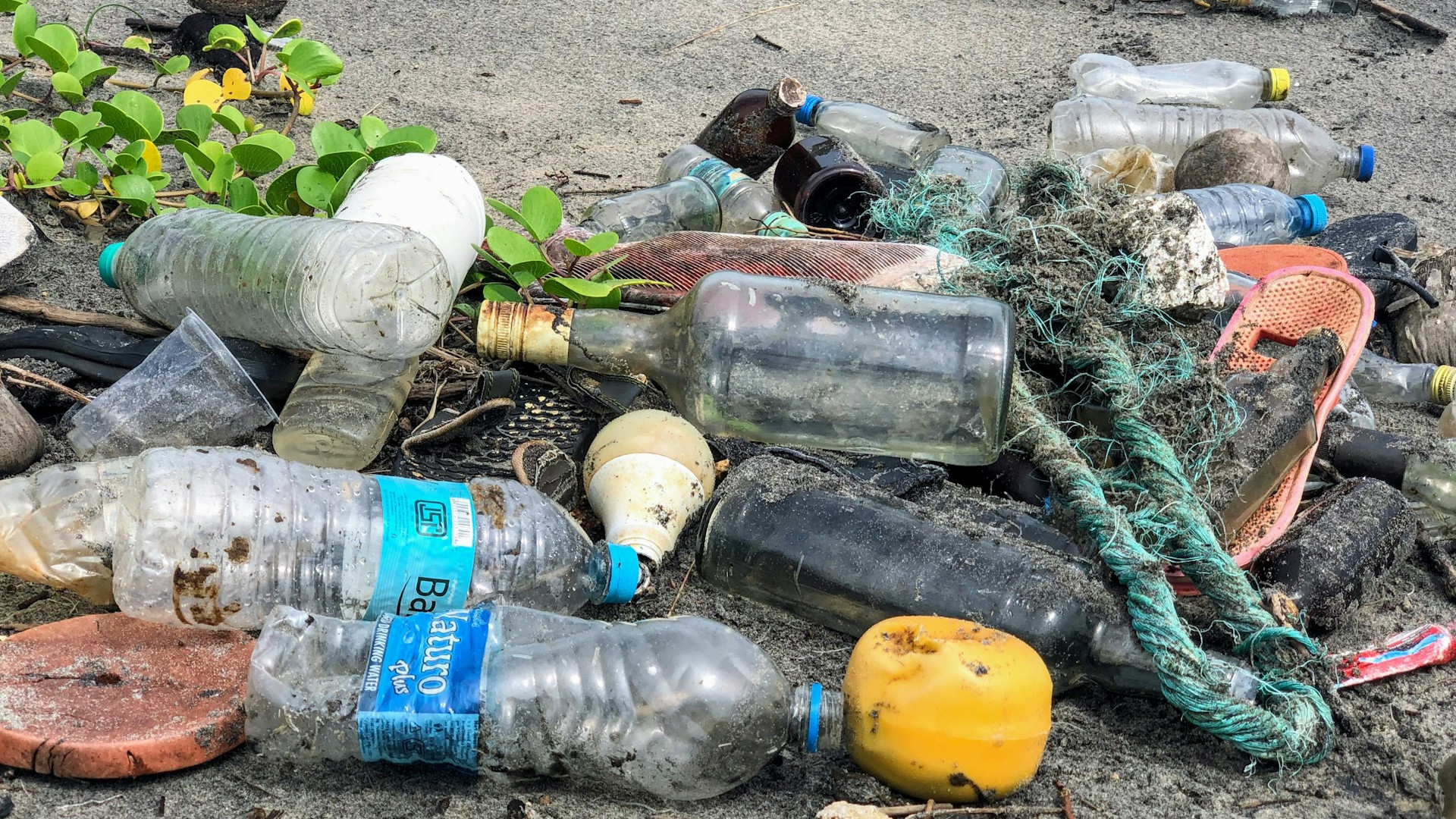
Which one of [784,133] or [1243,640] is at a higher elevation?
[784,133]

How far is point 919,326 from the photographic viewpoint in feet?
6.71

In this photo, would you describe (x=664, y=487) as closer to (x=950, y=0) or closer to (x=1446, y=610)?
(x=1446, y=610)

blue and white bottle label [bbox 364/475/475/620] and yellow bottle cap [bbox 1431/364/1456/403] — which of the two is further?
yellow bottle cap [bbox 1431/364/1456/403]

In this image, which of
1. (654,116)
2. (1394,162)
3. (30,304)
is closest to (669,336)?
(30,304)

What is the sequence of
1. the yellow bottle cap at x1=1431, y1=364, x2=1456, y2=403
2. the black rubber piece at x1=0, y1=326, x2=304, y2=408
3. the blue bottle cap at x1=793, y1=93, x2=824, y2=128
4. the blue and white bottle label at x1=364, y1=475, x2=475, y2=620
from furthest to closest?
1. the blue bottle cap at x1=793, y1=93, x2=824, y2=128
2. the yellow bottle cap at x1=1431, y1=364, x2=1456, y2=403
3. the black rubber piece at x1=0, y1=326, x2=304, y2=408
4. the blue and white bottle label at x1=364, y1=475, x2=475, y2=620

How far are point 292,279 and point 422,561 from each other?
758 mm

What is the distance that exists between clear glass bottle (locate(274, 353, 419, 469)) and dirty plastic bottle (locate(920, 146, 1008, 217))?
1446 millimetres

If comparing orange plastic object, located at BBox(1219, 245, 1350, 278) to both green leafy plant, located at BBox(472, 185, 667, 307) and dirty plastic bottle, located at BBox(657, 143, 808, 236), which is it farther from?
green leafy plant, located at BBox(472, 185, 667, 307)

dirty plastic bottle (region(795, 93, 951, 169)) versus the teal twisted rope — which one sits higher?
dirty plastic bottle (region(795, 93, 951, 169))

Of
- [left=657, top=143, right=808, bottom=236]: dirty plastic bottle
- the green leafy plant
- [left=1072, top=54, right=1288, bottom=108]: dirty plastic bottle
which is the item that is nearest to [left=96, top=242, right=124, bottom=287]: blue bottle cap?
the green leafy plant

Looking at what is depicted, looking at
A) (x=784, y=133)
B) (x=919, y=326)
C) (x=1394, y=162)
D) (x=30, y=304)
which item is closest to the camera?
(x=919, y=326)

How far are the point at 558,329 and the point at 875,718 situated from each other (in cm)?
91

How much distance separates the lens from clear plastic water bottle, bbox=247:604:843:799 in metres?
1.42

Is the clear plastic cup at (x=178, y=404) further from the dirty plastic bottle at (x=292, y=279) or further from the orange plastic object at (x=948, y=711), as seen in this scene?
the orange plastic object at (x=948, y=711)
